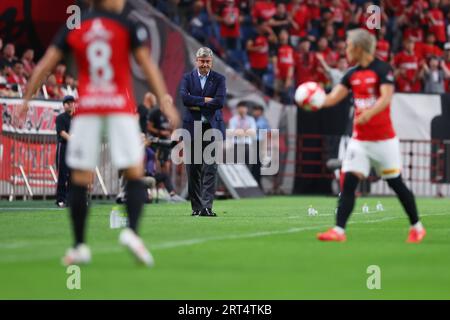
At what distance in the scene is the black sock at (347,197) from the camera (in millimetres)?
12203

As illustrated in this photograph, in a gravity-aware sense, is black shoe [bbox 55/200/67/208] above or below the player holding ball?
below

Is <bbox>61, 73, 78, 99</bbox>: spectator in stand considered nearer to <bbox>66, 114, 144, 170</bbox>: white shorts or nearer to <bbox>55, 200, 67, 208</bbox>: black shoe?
<bbox>55, 200, 67, 208</bbox>: black shoe

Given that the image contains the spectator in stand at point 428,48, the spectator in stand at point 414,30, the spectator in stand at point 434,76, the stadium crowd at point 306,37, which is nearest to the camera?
the stadium crowd at point 306,37

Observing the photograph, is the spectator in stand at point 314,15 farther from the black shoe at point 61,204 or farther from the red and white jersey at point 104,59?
the red and white jersey at point 104,59

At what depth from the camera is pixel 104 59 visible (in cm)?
954

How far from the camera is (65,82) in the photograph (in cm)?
2503

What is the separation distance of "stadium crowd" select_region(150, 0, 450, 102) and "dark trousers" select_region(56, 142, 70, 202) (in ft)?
26.5

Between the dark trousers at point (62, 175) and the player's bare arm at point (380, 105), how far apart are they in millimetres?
9763

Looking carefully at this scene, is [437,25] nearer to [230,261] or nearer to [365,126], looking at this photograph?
[365,126]

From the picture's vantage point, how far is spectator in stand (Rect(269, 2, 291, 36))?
31156 mm

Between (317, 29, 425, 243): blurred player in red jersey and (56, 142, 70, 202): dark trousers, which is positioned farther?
(56, 142, 70, 202): dark trousers

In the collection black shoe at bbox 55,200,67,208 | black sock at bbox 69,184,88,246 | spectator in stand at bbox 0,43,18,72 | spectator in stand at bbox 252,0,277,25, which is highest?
spectator in stand at bbox 252,0,277,25

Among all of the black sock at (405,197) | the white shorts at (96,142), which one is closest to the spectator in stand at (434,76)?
the black sock at (405,197)

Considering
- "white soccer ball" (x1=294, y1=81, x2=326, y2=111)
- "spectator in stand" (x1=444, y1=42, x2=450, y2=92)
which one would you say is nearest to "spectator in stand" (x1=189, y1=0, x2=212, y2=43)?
"spectator in stand" (x1=444, y1=42, x2=450, y2=92)
